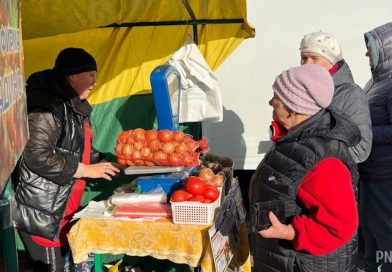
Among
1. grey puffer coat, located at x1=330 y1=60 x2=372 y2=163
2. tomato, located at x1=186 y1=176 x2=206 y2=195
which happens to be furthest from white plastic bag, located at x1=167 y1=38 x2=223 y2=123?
tomato, located at x1=186 y1=176 x2=206 y2=195

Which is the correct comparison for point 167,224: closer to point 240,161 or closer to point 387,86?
point 387,86

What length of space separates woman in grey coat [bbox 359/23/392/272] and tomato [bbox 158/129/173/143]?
150cm

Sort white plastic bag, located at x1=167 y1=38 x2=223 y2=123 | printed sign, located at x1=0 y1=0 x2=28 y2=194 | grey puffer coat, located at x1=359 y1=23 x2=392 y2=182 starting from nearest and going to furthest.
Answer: printed sign, located at x1=0 y1=0 x2=28 y2=194 → grey puffer coat, located at x1=359 y1=23 x2=392 y2=182 → white plastic bag, located at x1=167 y1=38 x2=223 y2=123

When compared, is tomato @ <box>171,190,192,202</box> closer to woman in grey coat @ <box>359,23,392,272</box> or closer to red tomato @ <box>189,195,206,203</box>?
red tomato @ <box>189,195,206,203</box>

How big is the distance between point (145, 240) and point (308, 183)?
1.08 metres

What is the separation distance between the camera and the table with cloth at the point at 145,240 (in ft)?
8.48

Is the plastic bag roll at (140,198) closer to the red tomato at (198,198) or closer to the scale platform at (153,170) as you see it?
the scale platform at (153,170)

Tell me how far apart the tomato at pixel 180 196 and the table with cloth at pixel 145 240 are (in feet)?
0.47

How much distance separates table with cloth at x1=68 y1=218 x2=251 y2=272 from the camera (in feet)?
8.48

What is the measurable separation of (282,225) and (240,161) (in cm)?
283

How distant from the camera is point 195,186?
2672 millimetres

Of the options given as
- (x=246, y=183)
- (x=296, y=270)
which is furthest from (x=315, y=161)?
(x=246, y=183)

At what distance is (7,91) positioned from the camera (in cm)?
142

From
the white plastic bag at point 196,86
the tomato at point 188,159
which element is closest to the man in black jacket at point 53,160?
the tomato at point 188,159
